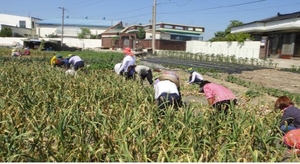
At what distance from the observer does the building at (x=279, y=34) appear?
19.9m

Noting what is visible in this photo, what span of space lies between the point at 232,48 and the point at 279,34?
15.1 feet

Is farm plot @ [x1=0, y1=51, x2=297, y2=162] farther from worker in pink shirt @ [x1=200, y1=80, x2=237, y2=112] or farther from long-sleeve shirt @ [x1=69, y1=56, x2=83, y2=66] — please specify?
long-sleeve shirt @ [x1=69, y1=56, x2=83, y2=66]

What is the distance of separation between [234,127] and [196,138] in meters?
0.59

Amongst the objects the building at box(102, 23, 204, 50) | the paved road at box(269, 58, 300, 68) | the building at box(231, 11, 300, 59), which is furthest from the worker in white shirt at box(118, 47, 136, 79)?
the building at box(102, 23, 204, 50)

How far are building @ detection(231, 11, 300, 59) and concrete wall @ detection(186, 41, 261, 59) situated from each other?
0.88 m

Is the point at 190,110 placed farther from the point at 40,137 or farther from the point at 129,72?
the point at 129,72

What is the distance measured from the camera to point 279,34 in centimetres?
2283

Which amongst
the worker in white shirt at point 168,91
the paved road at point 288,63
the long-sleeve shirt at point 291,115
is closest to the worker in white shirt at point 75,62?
the worker in white shirt at point 168,91

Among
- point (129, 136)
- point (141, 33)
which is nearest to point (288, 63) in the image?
point (129, 136)

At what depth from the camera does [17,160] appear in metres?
2.39

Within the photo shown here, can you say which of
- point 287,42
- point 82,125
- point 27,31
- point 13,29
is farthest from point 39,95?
point 27,31

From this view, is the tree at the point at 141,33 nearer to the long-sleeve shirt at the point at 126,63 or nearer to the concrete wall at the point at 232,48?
the concrete wall at the point at 232,48

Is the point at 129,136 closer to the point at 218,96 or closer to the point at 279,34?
the point at 218,96

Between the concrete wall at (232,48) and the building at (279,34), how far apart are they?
88cm
